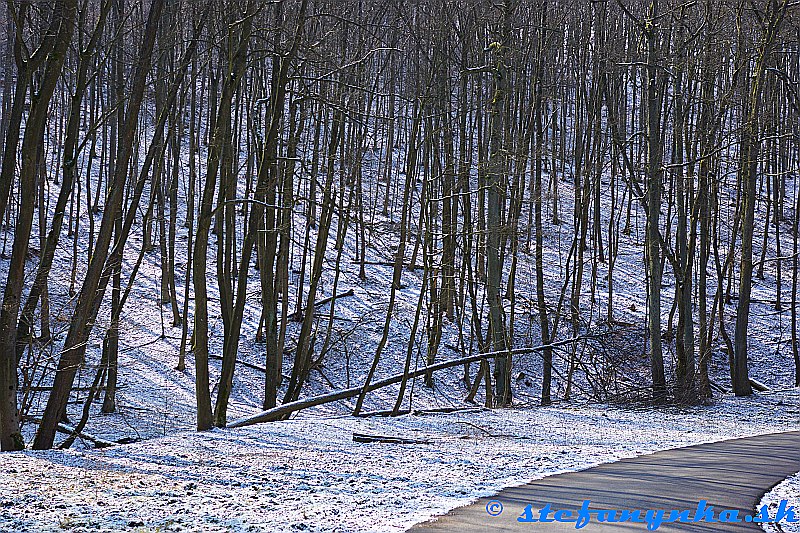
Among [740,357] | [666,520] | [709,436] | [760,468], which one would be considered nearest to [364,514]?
[666,520]

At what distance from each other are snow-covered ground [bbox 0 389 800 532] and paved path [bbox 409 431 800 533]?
0.26 meters

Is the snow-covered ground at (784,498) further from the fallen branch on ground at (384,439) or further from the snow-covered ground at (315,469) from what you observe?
the fallen branch on ground at (384,439)

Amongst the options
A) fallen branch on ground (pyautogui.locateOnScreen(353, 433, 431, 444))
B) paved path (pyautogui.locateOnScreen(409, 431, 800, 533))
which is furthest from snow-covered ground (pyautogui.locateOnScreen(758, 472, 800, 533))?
fallen branch on ground (pyautogui.locateOnScreen(353, 433, 431, 444))

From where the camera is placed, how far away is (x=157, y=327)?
2097 centimetres

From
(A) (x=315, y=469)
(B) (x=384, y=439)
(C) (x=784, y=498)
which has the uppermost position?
(C) (x=784, y=498)

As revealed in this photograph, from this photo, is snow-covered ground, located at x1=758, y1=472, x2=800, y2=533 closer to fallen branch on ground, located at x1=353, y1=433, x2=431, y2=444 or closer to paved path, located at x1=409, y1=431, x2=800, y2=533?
paved path, located at x1=409, y1=431, x2=800, y2=533

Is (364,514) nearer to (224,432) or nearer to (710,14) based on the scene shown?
(224,432)

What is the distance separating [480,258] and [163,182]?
1017cm

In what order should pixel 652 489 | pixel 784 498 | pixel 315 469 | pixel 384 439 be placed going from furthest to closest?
pixel 384 439, pixel 315 469, pixel 652 489, pixel 784 498

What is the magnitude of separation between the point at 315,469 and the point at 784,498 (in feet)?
12.8

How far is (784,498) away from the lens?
6078 mm

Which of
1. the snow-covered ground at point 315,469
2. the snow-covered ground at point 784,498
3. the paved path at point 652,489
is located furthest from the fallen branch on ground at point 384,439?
the snow-covered ground at point 784,498

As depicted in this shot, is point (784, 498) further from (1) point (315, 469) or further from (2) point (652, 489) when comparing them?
(1) point (315, 469)

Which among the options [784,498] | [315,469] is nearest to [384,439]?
[315,469]
